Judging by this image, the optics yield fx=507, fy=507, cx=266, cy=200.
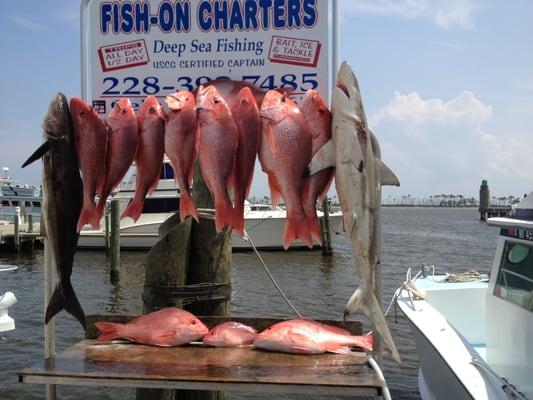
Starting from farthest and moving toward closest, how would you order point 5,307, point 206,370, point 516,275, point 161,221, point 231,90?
1. point 161,221
2. point 5,307
3. point 516,275
4. point 231,90
5. point 206,370

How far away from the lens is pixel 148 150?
3.02 meters

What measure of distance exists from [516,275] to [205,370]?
3.69 metres

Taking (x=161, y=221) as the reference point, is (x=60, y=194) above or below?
above

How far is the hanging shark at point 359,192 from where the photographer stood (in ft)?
8.63

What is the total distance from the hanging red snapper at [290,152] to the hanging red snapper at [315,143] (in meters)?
0.04

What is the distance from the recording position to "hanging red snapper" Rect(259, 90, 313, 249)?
2.79 meters

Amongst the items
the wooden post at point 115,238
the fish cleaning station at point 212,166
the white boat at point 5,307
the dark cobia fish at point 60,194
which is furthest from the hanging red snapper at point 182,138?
the wooden post at point 115,238

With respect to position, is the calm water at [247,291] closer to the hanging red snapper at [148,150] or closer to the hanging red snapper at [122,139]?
the hanging red snapper at [148,150]

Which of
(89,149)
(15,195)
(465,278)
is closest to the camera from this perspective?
(89,149)

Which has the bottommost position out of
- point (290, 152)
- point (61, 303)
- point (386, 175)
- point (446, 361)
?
point (446, 361)

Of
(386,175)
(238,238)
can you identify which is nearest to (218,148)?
(386,175)

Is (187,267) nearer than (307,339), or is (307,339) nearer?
(307,339)

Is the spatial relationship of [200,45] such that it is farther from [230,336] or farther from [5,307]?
[5,307]

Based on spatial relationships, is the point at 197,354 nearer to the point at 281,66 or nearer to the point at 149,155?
the point at 149,155
